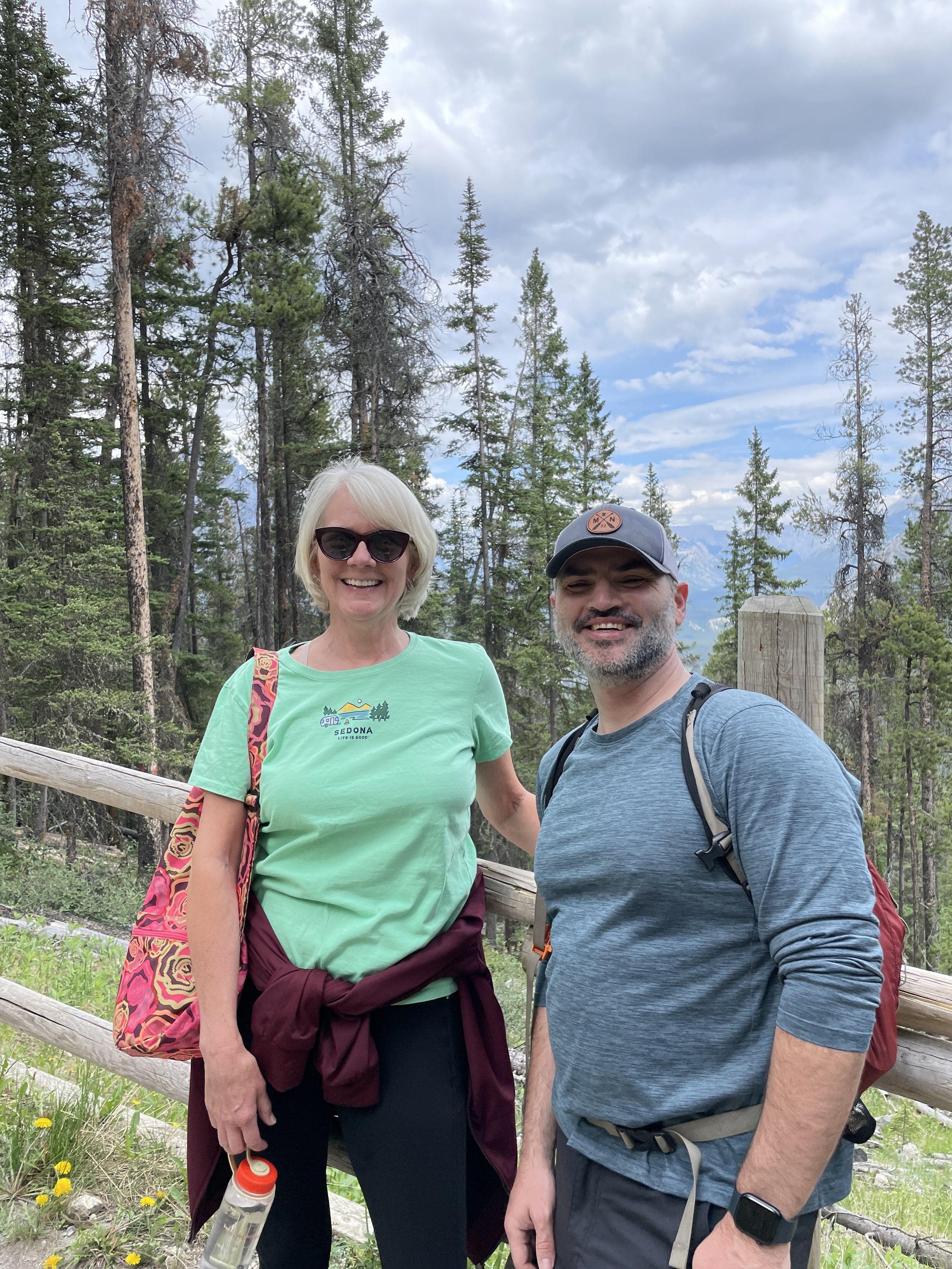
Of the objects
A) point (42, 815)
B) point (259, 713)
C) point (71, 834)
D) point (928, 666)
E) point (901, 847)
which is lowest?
point (901, 847)

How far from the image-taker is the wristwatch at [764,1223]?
1.33 metres

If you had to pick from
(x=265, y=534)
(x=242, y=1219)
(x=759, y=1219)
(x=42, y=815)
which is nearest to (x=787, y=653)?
(x=759, y=1219)

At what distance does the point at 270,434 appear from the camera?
82.6ft

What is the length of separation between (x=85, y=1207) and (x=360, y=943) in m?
1.87

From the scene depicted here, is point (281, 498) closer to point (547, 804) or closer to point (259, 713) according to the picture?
point (259, 713)

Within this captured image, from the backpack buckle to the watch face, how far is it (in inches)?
20.4

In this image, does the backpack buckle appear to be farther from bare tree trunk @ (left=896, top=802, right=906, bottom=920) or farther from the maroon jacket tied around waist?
bare tree trunk @ (left=896, top=802, right=906, bottom=920)

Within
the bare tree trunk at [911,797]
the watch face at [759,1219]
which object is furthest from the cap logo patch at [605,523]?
the bare tree trunk at [911,797]

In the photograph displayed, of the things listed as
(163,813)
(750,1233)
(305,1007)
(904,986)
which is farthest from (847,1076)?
(163,813)

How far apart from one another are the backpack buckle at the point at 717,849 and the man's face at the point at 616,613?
0.42 meters

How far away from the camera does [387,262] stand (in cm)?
1820

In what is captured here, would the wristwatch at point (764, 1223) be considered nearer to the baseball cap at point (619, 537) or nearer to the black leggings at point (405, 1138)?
the black leggings at point (405, 1138)

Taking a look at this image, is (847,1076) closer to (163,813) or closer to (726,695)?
(726,695)

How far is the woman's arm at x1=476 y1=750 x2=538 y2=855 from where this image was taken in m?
2.31
